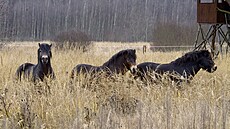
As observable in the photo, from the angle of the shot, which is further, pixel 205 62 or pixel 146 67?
pixel 146 67

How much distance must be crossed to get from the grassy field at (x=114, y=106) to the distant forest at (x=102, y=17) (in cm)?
3445

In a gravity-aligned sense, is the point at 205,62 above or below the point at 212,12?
below

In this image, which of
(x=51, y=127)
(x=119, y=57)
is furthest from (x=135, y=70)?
(x=51, y=127)

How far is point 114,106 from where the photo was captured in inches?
226

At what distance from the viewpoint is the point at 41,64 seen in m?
8.21

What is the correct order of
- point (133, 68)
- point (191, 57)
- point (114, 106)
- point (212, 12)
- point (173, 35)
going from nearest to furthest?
point (114, 106) → point (133, 68) → point (191, 57) → point (212, 12) → point (173, 35)

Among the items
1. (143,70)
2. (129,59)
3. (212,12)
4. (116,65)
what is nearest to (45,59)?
(116,65)

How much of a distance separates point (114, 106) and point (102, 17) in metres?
43.1

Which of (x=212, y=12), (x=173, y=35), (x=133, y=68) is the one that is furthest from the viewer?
(x=173, y=35)

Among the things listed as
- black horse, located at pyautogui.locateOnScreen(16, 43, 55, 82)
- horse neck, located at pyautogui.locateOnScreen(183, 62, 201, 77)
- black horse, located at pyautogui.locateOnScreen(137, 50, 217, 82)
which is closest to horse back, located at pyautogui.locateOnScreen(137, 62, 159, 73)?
black horse, located at pyautogui.locateOnScreen(137, 50, 217, 82)

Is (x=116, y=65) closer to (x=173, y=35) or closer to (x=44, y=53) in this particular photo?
(x=44, y=53)

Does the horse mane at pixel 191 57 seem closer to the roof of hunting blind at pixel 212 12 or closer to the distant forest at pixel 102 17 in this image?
the roof of hunting blind at pixel 212 12

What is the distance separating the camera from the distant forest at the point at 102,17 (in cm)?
4491

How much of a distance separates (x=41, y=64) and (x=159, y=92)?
2.55 metres
